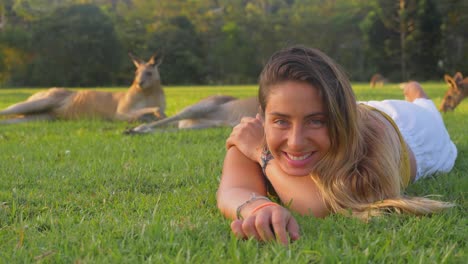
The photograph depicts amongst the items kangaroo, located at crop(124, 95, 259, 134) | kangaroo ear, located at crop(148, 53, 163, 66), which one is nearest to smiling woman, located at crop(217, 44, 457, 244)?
kangaroo, located at crop(124, 95, 259, 134)

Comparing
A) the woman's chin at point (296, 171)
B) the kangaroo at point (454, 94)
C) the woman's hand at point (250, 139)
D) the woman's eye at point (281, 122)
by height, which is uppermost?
the woman's eye at point (281, 122)

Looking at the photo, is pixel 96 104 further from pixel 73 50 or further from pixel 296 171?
pixel 73 50

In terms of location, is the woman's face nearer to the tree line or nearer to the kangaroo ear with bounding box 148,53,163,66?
the kangaroo ear with bounding box 148,53,163,66

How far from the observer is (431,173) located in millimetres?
3682

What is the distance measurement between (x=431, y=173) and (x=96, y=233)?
7.73 feet

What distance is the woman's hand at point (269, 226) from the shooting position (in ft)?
6.77

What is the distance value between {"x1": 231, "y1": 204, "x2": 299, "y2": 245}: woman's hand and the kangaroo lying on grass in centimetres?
636

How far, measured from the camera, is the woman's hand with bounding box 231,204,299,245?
2.06 metres

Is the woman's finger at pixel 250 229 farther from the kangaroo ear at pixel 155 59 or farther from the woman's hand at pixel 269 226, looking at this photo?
the kangaroo ear at pixel 155 59

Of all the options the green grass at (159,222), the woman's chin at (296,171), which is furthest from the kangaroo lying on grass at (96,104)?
the woman's chin at (296,171)

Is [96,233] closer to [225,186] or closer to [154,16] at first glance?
[225,186]

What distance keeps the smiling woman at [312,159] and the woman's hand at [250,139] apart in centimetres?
2

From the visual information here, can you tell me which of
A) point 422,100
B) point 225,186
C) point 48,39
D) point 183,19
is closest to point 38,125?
point 422,100

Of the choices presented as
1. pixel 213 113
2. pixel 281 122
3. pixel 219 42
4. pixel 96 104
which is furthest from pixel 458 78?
pixel 219 42
